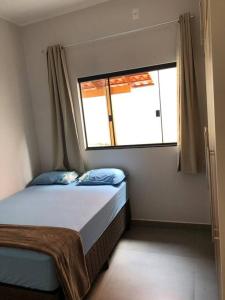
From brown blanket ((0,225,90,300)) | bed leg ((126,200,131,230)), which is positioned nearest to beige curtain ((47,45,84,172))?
bed leg ((126,200,131,230))

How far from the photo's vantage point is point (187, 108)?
2.79 metres

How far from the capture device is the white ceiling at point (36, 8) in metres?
2.93

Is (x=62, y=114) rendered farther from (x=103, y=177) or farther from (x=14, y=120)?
(x=103, y=177)

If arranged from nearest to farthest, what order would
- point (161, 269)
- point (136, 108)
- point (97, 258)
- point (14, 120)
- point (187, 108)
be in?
point (97, 258) → point (161, 269) → point (187, 108) → point (136, 108) → point (14, 120)

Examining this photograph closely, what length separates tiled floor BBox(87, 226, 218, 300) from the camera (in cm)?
208

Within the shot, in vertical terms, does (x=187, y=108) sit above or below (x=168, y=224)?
above

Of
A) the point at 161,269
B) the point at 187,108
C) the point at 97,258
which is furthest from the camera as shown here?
the point at 187,108

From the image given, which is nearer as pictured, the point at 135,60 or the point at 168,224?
the point at 135,60

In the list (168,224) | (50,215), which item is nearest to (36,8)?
(50,215)

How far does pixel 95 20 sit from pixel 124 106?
115 centimetres

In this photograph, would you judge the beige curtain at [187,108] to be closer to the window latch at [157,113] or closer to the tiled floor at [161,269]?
the window latch at [157,113]

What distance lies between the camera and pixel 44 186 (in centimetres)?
325

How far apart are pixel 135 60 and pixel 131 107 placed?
582mm

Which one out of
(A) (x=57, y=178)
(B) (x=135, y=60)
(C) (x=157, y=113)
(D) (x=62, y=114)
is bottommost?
(A) (x=57, y=178)
